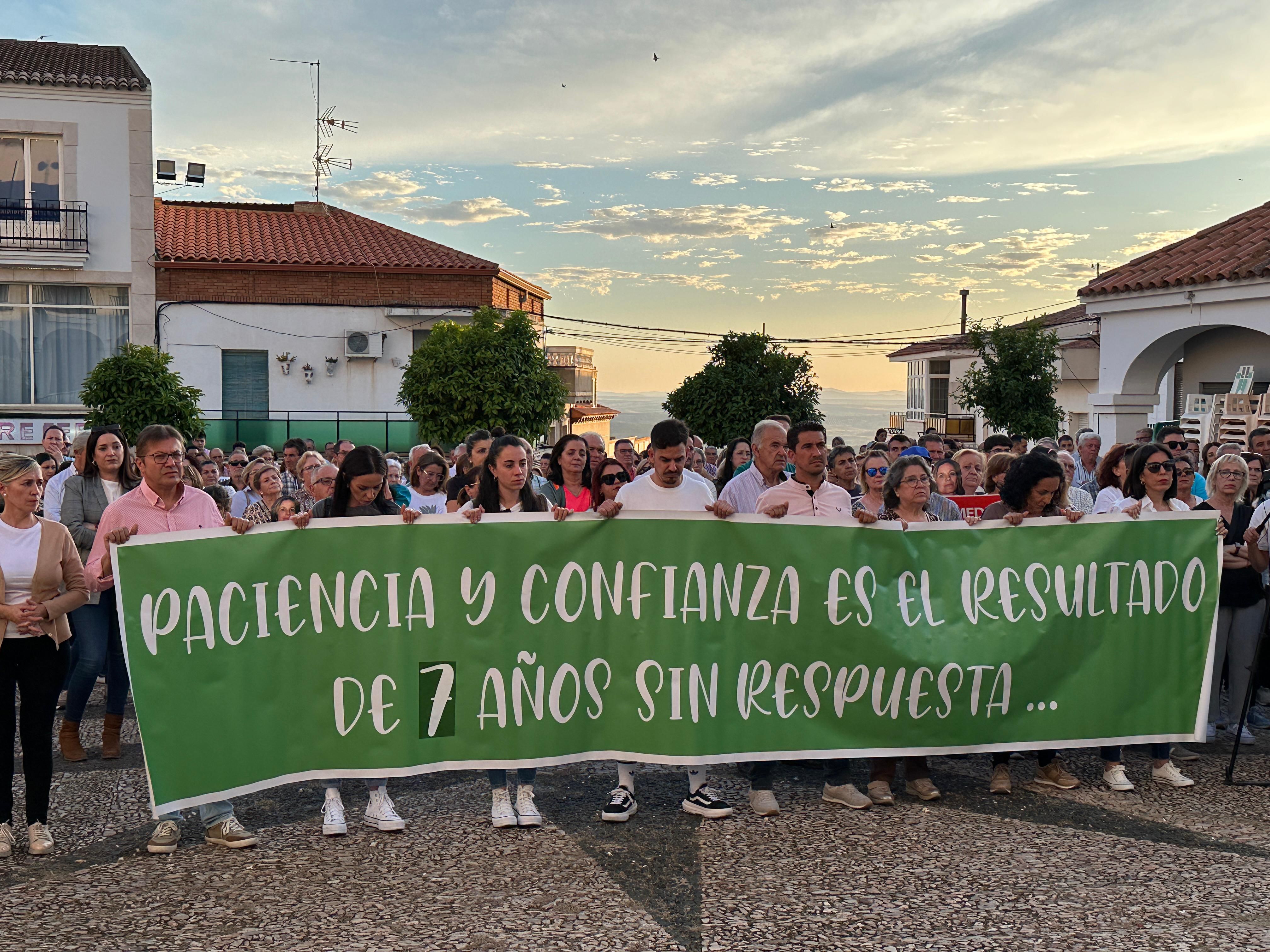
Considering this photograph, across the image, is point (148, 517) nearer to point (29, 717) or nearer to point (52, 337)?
point (29, 717)

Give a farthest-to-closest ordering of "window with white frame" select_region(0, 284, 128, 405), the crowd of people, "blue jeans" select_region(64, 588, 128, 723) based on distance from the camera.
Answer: "window with white frame" select_region(0, 284, 128, 405)
"blue jeans" select_region(64, 588, 128, 723)
the crowd of people

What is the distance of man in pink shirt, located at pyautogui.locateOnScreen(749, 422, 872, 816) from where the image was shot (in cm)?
578

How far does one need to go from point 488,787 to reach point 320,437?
25870 millimetres

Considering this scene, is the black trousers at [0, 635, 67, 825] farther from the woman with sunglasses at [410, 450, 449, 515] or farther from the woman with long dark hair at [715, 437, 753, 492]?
the woman with long dark hair at [715, 437, 753, 492]

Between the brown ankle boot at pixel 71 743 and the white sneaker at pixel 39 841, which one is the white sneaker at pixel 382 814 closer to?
the white sneaker at pixel 39 841

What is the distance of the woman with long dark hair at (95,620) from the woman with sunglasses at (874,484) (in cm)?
416

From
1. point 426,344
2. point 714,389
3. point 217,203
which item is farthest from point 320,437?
point 714,389

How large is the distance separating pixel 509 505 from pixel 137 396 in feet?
56.3

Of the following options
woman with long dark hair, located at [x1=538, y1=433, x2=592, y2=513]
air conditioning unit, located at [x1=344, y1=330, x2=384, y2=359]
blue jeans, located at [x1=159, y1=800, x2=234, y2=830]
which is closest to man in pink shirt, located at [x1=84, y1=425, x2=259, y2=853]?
blue jeans, located at [x1=159, y1=800, x2=234, y2=830]

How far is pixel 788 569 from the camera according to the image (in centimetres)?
576

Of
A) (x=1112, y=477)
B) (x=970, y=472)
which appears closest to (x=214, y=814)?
(x=1112, y=477)

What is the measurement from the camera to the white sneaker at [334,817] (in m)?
5.37

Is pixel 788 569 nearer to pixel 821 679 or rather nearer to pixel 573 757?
pixel 821 679

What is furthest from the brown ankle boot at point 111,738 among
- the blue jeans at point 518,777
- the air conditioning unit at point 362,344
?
the air conditioning unit at point 362,344
